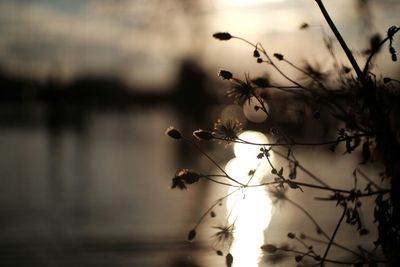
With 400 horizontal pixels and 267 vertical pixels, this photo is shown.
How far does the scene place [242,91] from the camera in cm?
379

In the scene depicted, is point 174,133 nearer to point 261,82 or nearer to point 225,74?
point 225,74

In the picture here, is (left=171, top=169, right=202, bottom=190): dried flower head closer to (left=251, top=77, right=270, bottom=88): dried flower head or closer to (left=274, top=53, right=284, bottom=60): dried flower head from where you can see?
(left=251, top=77, right=270, bottom=88): dried flower head

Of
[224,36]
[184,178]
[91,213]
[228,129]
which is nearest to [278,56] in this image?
[224,36]

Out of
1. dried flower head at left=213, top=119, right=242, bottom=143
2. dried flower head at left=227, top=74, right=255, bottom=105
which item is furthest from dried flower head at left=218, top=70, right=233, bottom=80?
dried flower head at left=213, top=119, right=242, bottom=143

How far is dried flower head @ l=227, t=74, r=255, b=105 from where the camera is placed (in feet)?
12.4

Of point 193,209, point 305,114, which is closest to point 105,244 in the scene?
point 193,209

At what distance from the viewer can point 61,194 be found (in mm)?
11359

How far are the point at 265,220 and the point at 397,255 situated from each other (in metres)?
4.73

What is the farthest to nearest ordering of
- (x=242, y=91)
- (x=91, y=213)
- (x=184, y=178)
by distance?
(x=91, y=213) → (x=242, y=91) → (x=184, y=178)

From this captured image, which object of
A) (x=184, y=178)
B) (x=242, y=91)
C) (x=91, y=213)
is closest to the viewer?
(x=184, y=178)

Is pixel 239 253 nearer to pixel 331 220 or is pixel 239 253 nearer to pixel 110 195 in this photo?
pixel 331 220

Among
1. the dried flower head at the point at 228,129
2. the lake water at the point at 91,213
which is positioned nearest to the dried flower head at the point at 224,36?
the dried flower head at the point at 228,129

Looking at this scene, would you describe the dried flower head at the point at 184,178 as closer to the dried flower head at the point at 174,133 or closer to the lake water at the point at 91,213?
the dried flower head at the point at 174,133

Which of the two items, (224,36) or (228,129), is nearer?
(224,36)
